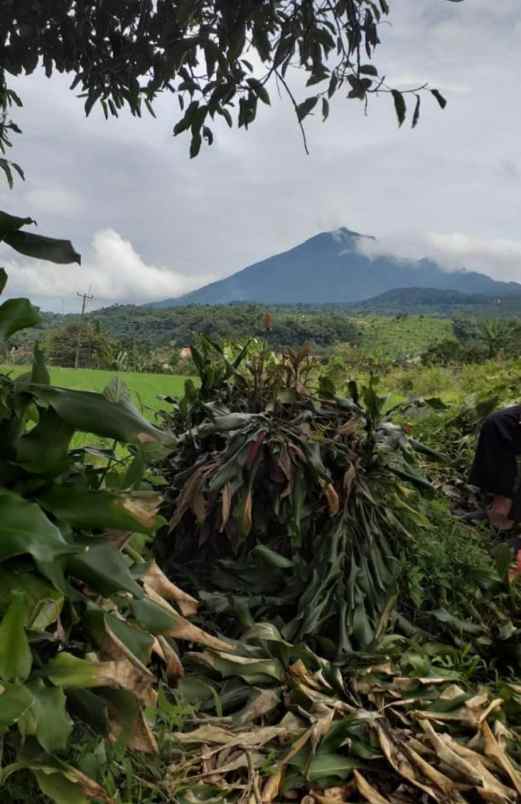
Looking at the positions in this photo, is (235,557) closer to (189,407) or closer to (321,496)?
(321,496)

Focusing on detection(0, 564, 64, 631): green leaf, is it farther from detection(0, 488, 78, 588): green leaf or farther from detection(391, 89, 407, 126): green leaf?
detection(391, 89, 407, 126): green leaf

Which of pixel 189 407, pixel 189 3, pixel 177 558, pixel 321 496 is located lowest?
pixel 177 558

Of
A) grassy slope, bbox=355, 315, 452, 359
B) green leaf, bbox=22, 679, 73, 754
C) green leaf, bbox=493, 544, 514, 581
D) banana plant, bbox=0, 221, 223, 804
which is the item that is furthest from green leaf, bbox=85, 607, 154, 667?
grassy slope, bbox=355, 315, 452, 359

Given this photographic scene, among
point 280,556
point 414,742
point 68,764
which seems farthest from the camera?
point 280,556

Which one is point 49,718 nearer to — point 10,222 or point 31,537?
point 31,537

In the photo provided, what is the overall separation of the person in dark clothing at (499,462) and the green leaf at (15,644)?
8.24 feet

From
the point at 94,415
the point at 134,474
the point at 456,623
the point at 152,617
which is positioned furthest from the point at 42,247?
the point at 456,623

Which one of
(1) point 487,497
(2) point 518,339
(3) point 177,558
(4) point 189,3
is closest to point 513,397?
(1) point 487,497

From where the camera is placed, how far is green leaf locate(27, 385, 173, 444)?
1.16 meters

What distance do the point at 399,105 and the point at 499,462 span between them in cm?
199

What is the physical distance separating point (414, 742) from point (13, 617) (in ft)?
3.21

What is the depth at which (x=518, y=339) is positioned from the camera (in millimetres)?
14391

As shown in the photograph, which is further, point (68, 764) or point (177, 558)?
point (177, 558)

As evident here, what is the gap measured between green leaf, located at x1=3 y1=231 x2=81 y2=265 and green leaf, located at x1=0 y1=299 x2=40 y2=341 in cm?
10
